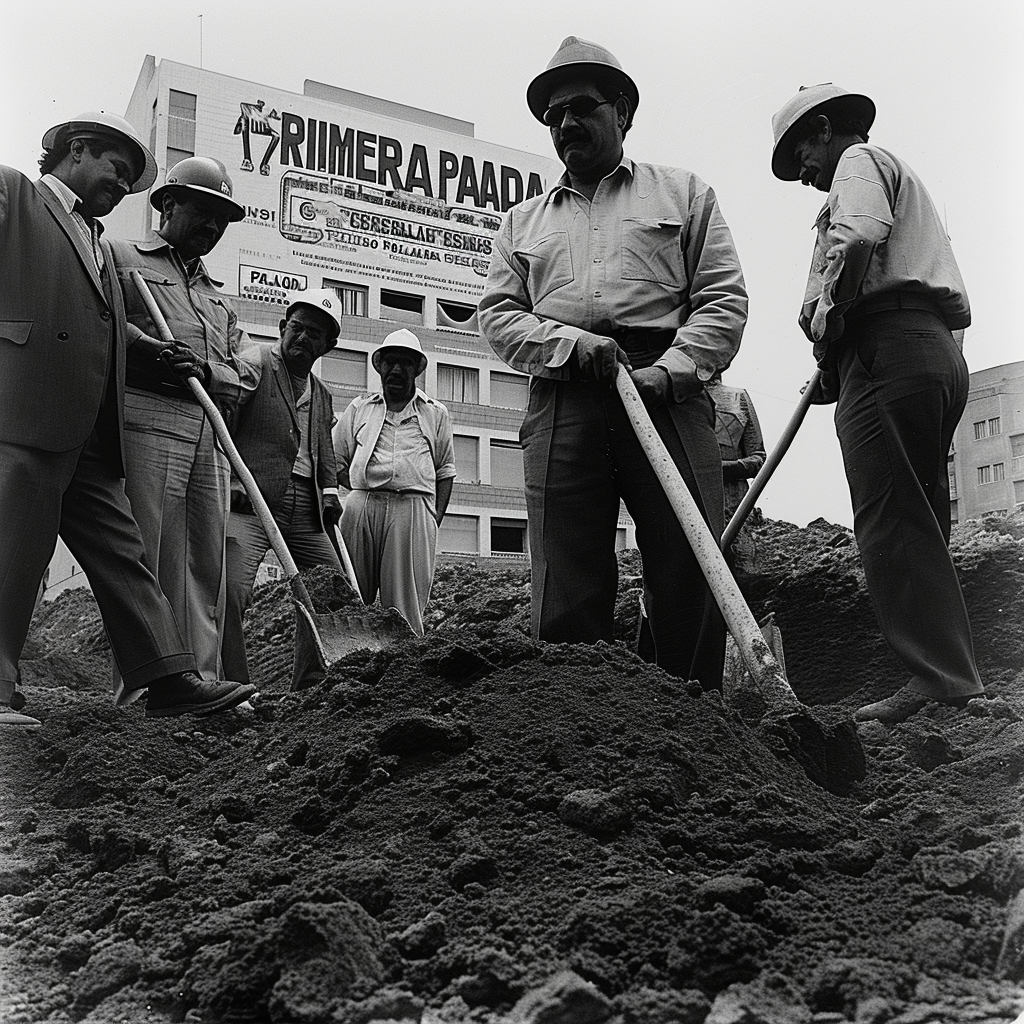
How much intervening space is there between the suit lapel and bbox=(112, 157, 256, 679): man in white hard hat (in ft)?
1.68

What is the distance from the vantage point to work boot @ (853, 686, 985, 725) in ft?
9.93

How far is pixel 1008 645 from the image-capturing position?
14.4ft

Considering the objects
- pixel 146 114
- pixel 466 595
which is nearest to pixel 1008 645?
pixel 466 595

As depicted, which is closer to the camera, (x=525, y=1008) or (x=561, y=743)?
(x=525, y=1008)

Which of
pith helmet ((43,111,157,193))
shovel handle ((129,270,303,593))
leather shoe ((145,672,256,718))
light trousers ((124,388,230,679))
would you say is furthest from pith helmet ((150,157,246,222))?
leather shoe ((145,672,256,718))

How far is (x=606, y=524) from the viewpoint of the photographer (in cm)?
337

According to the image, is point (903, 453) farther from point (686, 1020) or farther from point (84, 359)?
point (84, 359)

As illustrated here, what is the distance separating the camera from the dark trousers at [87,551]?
307 centimetres

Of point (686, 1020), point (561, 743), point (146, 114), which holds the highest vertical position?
point (146, 114)

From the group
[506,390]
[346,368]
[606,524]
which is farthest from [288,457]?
[506,390]

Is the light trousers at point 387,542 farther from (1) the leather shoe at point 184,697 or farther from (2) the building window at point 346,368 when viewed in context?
(2) the building window at point 346,368

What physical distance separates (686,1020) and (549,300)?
2.33m

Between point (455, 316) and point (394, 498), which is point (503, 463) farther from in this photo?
point (394, 498)

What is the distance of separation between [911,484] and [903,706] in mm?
616
